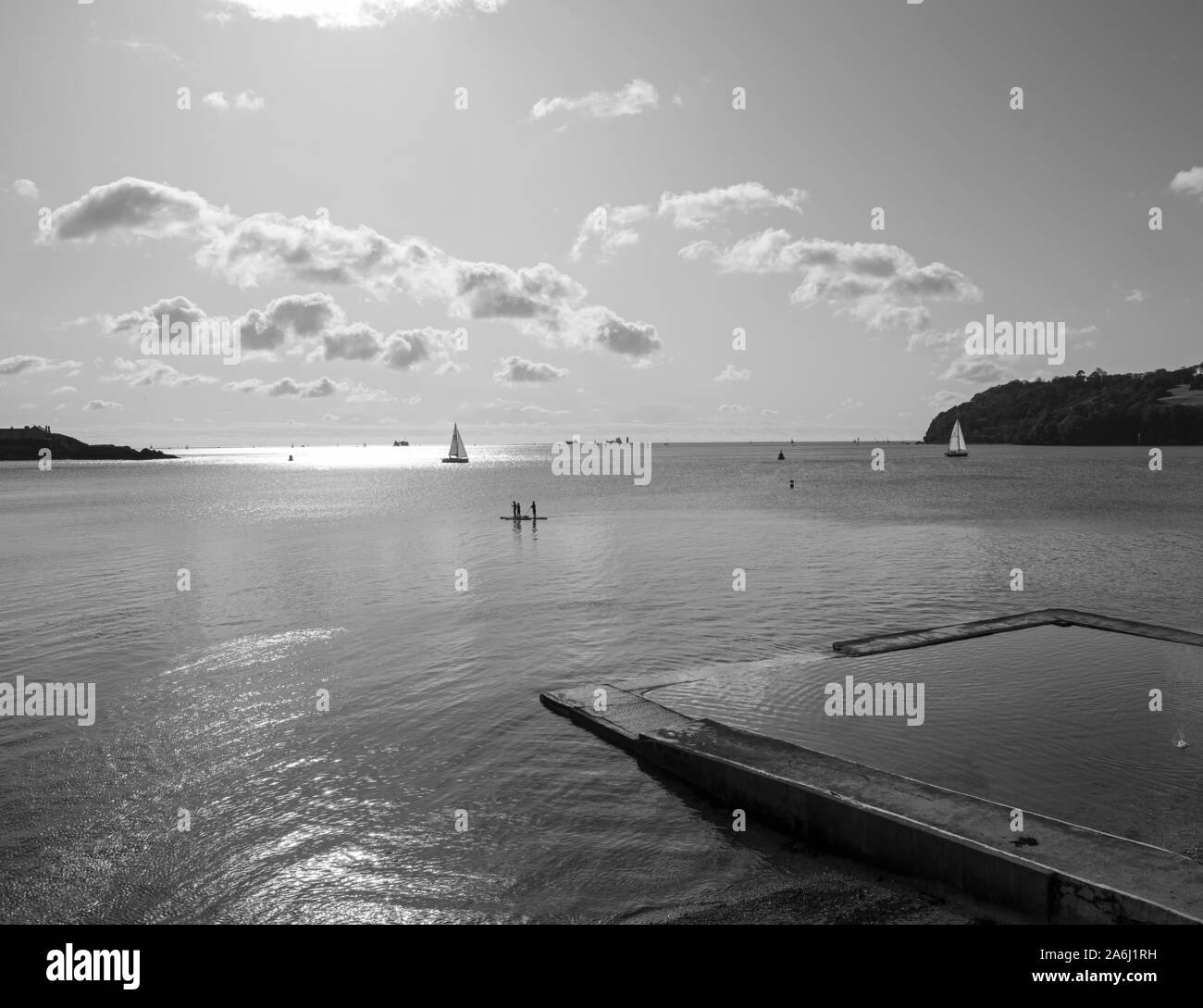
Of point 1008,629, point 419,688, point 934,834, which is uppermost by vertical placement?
point 934,834

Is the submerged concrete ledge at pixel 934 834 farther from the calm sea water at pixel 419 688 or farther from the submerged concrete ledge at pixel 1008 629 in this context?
the submerged concrete ledge at pixel 1008 629

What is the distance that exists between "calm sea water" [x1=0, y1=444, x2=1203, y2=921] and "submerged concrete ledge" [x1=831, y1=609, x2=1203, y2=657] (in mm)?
1393

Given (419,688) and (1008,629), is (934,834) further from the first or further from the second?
(1008,629)

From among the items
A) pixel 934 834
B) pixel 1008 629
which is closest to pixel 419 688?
pixel 934 834

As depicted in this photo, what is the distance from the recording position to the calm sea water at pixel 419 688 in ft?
34.1

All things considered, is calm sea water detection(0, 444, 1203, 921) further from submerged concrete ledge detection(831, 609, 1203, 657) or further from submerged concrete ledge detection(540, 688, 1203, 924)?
submerged concrete ledge detection(831, 609, 1203, 657)

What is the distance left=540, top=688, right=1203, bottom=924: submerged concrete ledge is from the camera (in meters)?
8.36

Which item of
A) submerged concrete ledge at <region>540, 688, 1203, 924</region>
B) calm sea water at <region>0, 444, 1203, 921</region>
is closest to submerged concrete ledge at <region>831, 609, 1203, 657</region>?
calm sea water at <region>0, 444, 1203, 921</region>

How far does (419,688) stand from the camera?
19.2 meters

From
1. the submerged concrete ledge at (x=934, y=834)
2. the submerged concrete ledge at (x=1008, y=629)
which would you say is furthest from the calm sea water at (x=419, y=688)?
the submerged concrete ledge at (x=1008, y=629)

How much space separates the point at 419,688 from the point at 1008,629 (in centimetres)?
1741

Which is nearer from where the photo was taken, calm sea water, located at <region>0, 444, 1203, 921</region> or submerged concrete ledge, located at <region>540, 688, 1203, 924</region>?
submerged concrete ledge, located at <region>540, 688, 1203, 924</region>
